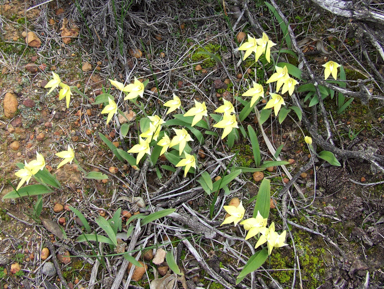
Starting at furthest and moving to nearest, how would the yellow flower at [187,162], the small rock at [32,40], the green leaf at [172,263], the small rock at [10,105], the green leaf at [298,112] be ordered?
the small rock at [32,40] < the small rock at [10,105] < the green leaf at [298,112] < the yellow flower at [187,162] < the green leaf at [172,263]

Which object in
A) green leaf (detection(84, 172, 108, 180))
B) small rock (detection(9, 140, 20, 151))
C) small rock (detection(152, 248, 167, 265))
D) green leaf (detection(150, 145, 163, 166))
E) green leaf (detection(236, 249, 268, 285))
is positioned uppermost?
green leaf (detection(150, 145, 163, 166))

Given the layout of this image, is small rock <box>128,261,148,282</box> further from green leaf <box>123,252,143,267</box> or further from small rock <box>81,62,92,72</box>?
small rock <box>81,62,92,72</box>

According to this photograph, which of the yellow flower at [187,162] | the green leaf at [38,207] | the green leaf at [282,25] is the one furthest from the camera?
the green leaf at [282,25]

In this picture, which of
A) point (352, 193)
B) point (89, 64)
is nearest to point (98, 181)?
point (89, 64)

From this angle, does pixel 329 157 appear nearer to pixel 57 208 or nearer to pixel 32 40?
pixel 57 208

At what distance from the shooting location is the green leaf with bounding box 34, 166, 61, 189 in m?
2.17

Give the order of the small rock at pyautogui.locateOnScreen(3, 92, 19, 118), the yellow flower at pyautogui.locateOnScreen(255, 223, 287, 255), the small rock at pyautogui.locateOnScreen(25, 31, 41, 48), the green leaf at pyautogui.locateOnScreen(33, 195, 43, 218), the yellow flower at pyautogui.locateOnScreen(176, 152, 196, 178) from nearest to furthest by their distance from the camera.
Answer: the yellow flower at pyautogui.locateOnScreen(255, 223, 287, 255)
the yellow flower at pyautogui.locateOnScreen(176, 152, 196, 178)
the green leaf at pyautogui.locateOnScreen(33, 195, 43, 218)
the small rock at pyautogui.locateOnScreen(3, 92, 19, 118)
the small rock at pyautogui.locateOnScreen(25, 31, 41, 48)

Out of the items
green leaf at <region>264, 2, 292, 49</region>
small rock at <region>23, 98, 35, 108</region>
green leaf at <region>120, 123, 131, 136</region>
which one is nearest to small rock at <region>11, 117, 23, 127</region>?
small rock at <region>23, 98, 35, 108</region>

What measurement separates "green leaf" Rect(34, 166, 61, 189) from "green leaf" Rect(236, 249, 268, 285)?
151 centimetres

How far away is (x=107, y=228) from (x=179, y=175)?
681mm

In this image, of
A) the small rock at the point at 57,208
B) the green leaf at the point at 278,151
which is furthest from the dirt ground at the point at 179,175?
the green leaf at the point at 278,151

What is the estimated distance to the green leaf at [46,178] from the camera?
217 centimetres

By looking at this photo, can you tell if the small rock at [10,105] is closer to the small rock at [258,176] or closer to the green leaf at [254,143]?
the green leaf at [254,143]

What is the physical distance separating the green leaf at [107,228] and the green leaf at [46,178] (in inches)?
18.6
